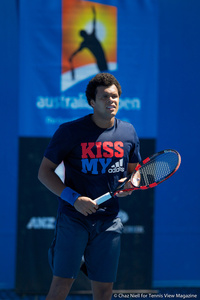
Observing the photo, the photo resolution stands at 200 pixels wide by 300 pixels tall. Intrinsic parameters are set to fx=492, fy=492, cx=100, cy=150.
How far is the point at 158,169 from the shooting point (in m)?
3.10

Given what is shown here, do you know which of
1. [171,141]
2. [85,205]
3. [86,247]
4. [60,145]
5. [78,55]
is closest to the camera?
[85,205]

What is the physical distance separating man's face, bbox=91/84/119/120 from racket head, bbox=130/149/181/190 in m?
0.38

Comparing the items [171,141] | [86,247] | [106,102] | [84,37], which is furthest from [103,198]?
[84,37]

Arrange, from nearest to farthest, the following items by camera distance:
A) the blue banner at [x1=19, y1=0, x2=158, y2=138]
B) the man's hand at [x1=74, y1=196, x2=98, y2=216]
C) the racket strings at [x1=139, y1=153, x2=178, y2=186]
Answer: the man's hand at [x1=74, y1=196, x2=98, y2=216] < the racket strings at [x1=139, y1=153, x2=178, y2=186] < the blue banner at [x1=19, y1=0, x2=158, y2=138]

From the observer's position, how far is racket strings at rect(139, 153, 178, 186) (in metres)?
3.08

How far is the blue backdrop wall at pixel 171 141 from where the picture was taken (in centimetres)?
430

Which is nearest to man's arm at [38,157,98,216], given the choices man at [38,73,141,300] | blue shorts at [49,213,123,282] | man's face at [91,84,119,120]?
man at [38,73,141,300]

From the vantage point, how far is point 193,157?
14.7ft

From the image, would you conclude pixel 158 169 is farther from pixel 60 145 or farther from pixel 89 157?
Result: pixel 60 145

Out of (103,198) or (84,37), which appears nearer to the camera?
(103,198)

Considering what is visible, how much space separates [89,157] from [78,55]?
4.97 ft

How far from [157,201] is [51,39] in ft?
5.64

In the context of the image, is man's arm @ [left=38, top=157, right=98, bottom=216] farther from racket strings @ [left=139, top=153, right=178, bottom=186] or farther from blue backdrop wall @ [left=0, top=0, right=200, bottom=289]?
blue backdrop wall @ [left=0, top=0, right=200, bottom=289]

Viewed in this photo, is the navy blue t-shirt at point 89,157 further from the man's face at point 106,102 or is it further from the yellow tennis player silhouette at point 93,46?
the yellow tennis player silhouette at point 93,46
